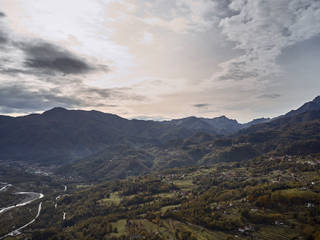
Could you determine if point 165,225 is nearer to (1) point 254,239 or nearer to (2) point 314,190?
(1) point 254,239

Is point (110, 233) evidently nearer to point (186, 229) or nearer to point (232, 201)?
point (186, 229)

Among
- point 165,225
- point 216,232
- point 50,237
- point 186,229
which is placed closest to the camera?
point 216,232

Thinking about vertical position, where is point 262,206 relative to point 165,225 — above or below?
above

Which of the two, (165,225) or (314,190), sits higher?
(314,190)

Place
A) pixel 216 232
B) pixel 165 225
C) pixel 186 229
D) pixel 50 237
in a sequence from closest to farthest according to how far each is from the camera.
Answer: pixel 216 232 < pixel 186 229 < pixel 165 225 < pixel 50 237

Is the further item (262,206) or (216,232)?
(262,206)

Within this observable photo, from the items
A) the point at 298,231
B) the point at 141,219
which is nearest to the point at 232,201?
the point at 298,231

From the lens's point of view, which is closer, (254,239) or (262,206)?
(254,239)

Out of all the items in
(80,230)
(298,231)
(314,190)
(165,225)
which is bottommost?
(80,230)

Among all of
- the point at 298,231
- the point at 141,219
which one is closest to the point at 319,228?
the point at 298,231
